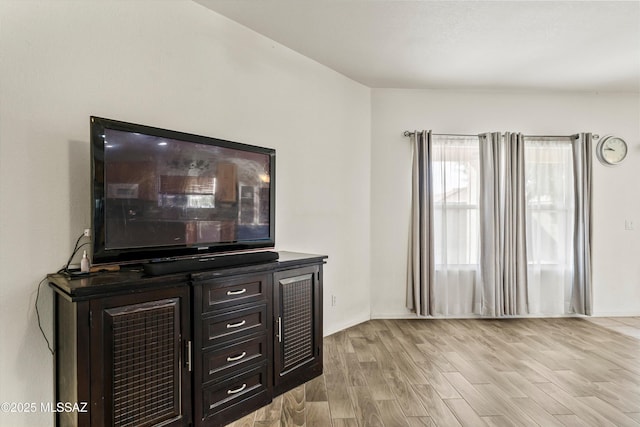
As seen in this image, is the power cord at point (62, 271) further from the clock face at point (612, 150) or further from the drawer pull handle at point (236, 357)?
the clock face at point (612, 150)

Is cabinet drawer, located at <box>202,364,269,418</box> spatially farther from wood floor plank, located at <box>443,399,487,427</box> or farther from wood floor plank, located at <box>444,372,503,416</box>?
wood floor plank, located at <box>444,372,503,416</box>

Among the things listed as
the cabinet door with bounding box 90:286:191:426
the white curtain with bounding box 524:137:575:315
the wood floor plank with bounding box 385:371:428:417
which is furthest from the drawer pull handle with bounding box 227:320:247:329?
the white curtain with bounding box 524:137:575:315

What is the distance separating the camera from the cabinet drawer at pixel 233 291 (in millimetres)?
1933

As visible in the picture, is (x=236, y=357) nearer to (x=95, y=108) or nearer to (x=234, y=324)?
(x=234, y=324)

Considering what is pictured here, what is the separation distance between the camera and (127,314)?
1.62 m

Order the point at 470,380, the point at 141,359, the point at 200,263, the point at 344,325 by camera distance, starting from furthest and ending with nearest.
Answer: the point at 344,325 < the point at 470,380 < the point at 200,263 < the point at 141,359

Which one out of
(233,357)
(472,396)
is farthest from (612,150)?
(233,357)

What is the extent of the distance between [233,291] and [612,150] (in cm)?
476

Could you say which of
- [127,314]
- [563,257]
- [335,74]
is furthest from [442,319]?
[127,314]

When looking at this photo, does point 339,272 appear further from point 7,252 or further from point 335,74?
point 7,252

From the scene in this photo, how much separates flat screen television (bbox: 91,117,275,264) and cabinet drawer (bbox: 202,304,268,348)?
41cm

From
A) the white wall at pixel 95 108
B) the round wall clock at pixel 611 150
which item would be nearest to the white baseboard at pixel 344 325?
the white wall at pixel 95 108

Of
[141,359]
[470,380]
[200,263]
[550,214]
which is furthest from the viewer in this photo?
[550,214]

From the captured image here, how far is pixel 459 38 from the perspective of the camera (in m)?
2.93
